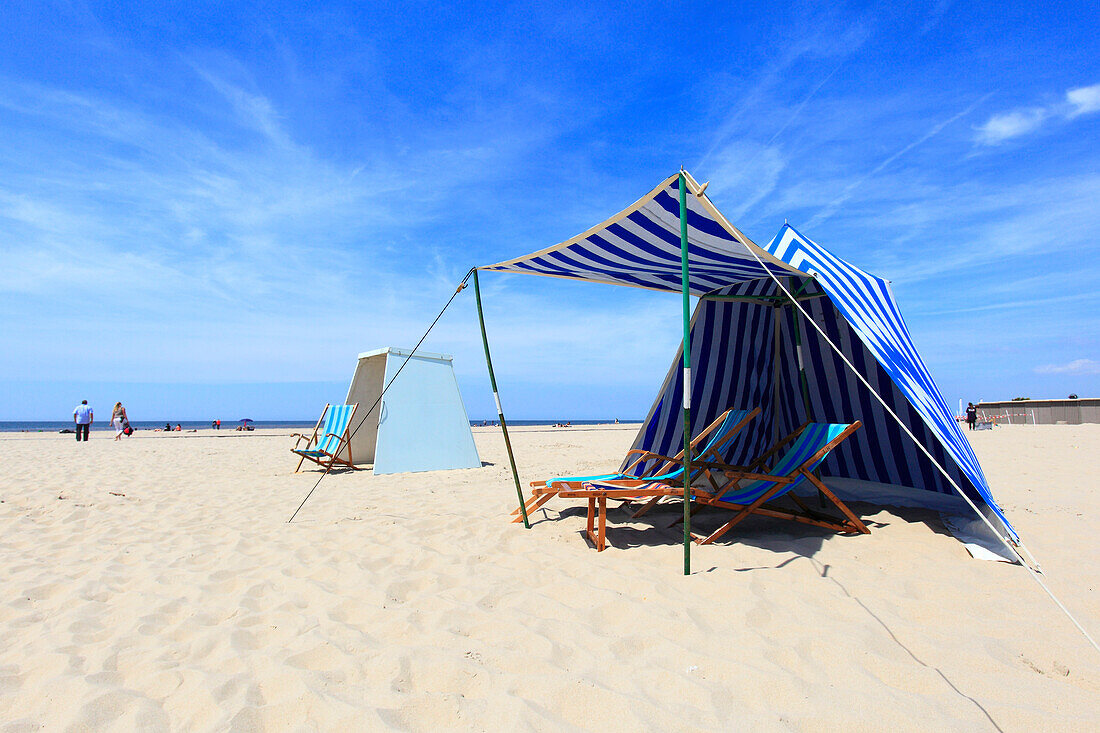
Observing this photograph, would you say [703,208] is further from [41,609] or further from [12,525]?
[12,525]

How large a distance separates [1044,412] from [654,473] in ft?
86.3

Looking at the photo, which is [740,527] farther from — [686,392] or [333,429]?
[333,429]

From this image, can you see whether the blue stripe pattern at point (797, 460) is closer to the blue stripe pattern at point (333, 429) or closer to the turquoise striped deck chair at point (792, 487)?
the turquoise striped deck chair at point (792, 487)

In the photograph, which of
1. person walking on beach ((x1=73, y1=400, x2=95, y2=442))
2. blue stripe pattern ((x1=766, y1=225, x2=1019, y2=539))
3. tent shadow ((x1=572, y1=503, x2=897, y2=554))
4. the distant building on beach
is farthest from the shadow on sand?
the distant building on beach

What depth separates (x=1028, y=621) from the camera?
2139 mm

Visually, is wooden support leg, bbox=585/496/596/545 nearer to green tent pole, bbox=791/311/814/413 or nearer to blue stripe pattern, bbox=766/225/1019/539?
blue stripe pattern, bbox=766/225/1019/539

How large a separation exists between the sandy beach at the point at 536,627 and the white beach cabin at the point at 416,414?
3112 mm

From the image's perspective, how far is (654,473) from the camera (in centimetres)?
444

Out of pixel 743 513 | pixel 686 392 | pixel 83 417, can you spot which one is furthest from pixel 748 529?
pixel 83 417

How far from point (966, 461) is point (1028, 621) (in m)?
1.12

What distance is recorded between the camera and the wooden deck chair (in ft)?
11.8

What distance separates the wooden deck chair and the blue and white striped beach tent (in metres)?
0.36

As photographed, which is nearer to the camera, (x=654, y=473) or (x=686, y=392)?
(x=686, y=392)

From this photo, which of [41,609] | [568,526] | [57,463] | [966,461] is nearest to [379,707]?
[41,609]
